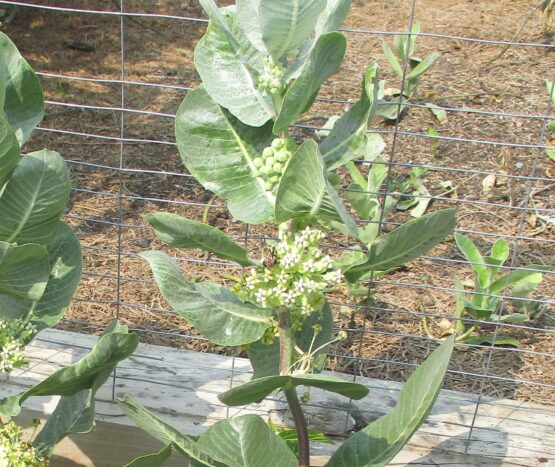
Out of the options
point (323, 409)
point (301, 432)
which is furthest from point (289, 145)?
point (323, 409)

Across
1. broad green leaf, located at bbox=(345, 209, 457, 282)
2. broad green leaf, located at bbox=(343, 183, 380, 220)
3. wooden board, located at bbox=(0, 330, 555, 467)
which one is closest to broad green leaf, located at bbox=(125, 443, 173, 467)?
broad green leaf, located at bbox=(345, 209, 457, 282)

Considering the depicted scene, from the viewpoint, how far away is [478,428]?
74.0 inches

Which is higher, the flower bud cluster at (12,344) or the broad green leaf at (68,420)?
the flower bud cluster at (12,344)

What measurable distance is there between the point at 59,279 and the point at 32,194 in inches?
9.3

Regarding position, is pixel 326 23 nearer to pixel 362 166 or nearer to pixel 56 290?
pixel 56 290

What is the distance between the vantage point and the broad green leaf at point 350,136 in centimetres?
131

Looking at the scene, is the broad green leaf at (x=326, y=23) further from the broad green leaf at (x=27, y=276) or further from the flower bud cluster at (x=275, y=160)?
the broad green leaf at (x=27, y=276)

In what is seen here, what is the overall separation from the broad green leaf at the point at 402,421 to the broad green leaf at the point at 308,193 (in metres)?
0.26

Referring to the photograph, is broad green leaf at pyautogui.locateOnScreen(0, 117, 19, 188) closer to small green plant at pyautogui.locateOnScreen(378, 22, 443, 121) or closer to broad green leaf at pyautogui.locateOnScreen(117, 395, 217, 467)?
broad green leaf at pyautogui.locateOnScreen(117, 395, 217, 467)

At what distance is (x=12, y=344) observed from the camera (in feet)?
4.50

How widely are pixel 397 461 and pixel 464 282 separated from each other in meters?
0.85

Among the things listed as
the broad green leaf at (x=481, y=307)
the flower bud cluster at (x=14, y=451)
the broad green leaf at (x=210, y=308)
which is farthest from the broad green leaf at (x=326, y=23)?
the broad green leaf at (x=481, y=307)

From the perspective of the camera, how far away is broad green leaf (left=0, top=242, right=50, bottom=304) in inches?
53.5

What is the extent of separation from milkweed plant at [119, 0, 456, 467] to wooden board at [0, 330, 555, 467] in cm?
45
